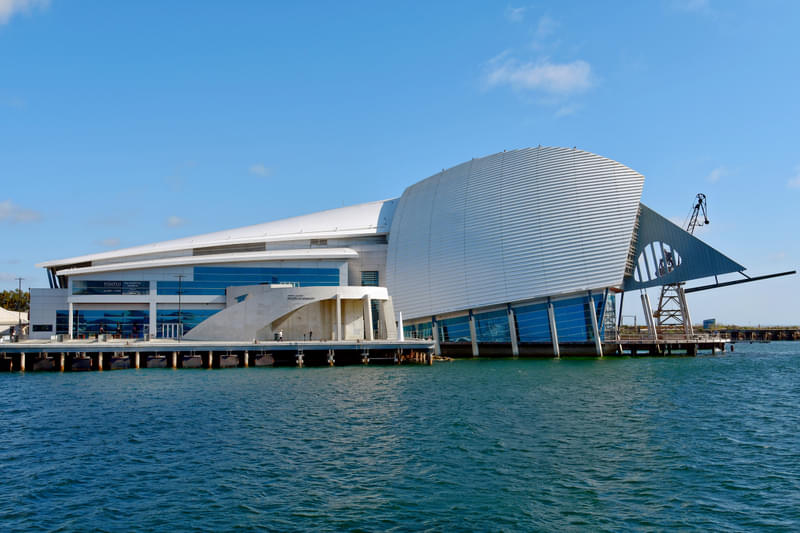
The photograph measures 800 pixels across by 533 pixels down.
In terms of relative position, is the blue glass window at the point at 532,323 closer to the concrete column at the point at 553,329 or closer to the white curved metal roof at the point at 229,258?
the concrete column at the point at 553,329

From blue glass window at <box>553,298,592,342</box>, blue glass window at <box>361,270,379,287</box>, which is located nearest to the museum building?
blue glass window at <box>553,298,592,342</box>

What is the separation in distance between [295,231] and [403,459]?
56625 millimetres

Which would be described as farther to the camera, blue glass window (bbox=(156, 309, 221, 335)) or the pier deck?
blue glass window (bbox=(156, 309, 221, 335))

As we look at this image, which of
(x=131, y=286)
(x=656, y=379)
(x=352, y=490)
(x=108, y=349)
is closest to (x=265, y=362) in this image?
(x=108, y=349)

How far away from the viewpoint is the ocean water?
13812 mm

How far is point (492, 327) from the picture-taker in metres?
63.3

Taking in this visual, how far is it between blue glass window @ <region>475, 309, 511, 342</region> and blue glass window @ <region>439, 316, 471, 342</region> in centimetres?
141

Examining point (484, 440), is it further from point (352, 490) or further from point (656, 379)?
point (656, 379)

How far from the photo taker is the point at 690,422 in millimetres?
23734

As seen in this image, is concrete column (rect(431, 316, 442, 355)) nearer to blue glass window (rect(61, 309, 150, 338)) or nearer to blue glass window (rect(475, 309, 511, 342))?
blue glass window (rect(475, 309, 511, 342))

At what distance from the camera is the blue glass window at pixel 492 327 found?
62.7m

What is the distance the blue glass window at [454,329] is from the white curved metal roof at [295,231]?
48.3 feet

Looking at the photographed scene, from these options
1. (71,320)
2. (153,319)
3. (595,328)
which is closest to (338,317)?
(153,319)

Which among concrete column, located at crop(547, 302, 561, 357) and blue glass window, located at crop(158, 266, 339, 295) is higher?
blue glass window, located at crop(158, 266, 339, 295)
